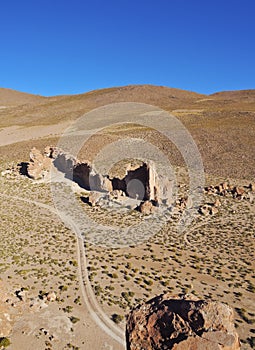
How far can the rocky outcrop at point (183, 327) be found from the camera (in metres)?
6.69

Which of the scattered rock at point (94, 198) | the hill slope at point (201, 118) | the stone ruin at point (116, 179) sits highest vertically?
the hill slope at point (201, 118)

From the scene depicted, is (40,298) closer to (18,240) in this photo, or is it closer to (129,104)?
(18,240)

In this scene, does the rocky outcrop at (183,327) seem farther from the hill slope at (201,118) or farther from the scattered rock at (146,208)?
the hill slope at (201,118)

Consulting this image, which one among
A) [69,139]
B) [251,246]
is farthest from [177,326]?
[69,139]

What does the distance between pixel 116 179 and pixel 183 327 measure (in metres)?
30.2

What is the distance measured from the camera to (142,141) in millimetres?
66375

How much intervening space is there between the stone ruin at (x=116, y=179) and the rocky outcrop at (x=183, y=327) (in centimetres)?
2399

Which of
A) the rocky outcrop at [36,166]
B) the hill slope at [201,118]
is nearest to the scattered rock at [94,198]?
the rocky outcrop at [36,166]

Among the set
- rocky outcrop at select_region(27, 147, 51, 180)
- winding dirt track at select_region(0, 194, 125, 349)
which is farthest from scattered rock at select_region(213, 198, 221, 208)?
rocky outcrop at select_region(27, 147, 51, 180)

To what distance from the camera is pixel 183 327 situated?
715 centimetres

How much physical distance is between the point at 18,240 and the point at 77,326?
41.2 ft

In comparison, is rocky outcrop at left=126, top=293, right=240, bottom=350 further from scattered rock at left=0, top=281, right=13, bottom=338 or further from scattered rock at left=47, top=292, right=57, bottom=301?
scattered rock at left=47, top=292, right=57, bottom=301

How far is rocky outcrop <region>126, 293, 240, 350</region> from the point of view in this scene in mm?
6691

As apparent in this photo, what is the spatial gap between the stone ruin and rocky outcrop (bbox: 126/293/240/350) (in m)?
24.0
